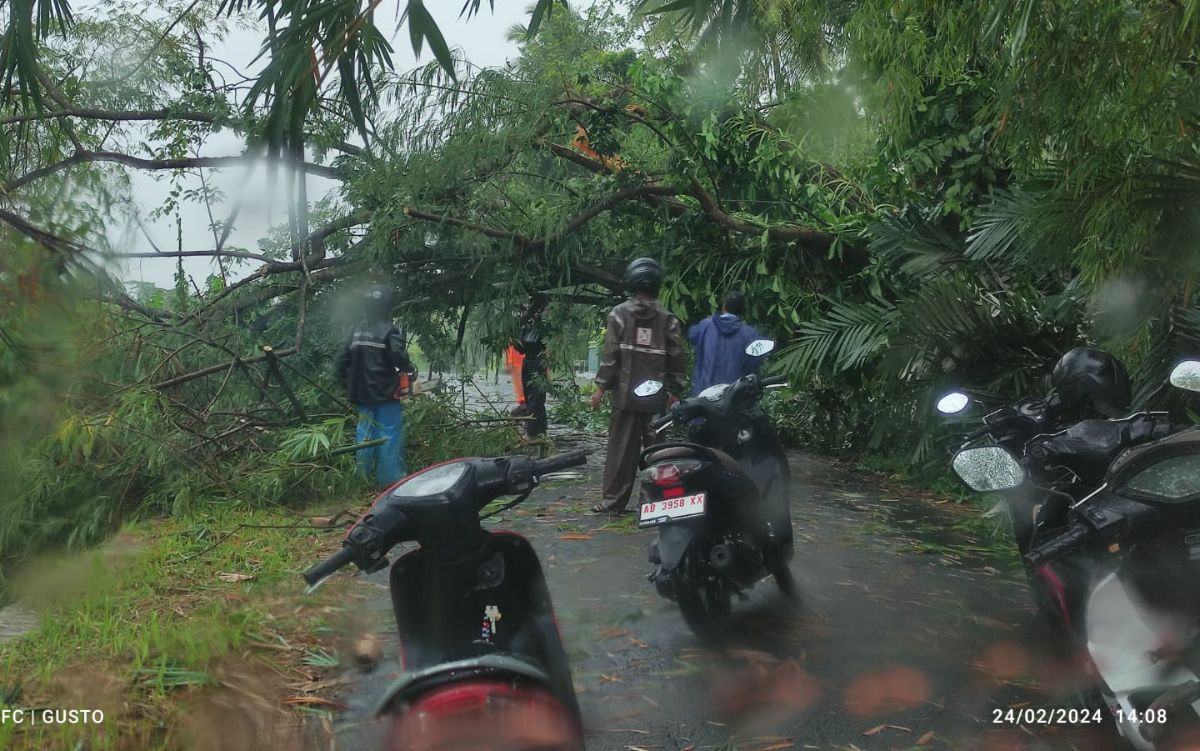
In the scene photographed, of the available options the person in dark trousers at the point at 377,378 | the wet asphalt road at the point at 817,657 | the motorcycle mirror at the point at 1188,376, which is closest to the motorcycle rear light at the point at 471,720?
the wet asphalt road at the point at 817,657

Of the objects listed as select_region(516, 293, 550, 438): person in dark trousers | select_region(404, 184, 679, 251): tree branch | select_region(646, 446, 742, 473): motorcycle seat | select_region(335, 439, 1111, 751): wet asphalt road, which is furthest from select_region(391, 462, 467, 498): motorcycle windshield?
select_region(516, 293, 550, 438): person in dark trousers

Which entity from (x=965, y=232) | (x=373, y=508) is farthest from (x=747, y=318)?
(x=373, y=508)

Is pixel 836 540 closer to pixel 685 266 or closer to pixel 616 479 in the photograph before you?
pixel 616 479

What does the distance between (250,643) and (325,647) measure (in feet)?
1.13

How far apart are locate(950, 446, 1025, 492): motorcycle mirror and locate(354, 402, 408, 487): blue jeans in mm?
6014

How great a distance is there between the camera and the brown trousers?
24.8 ft

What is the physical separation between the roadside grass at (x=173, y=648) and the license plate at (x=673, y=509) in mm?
1519

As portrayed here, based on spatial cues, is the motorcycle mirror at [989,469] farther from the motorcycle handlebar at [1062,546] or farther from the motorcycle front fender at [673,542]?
the motorcycle front fender at [673,542]

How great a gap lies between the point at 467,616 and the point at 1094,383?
2238 millimetres

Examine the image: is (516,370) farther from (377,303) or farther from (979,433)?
(979,433)

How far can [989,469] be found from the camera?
309cm

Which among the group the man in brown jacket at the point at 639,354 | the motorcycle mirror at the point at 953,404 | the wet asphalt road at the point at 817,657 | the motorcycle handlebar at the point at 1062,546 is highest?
the man in brown jacket at the point at 639,354

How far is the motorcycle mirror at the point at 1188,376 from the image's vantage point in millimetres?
2957

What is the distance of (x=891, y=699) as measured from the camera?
399 cm
